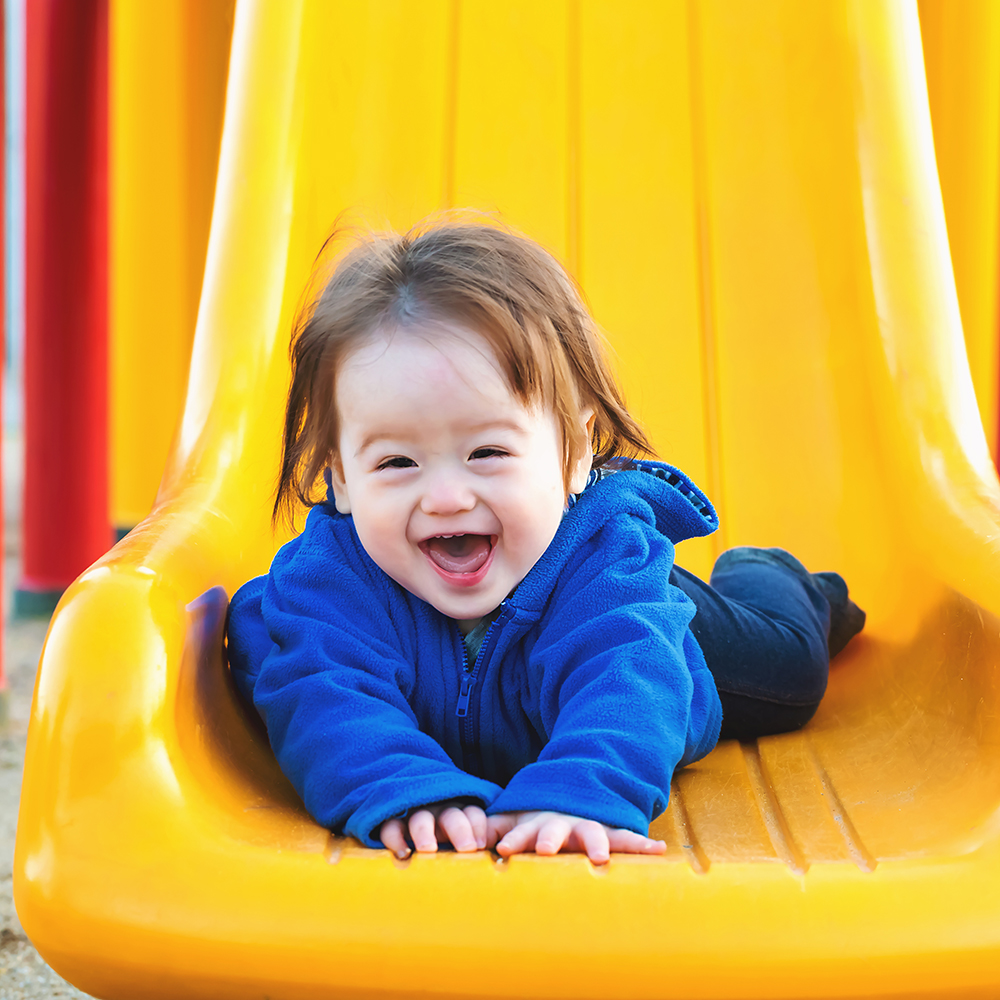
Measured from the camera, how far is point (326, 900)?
0.59 metres

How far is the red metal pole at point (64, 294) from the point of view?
2.24 m

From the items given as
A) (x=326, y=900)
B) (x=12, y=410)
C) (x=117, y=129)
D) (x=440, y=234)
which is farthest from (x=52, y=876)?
(x=12, y=410)

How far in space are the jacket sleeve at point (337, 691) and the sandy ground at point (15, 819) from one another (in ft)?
1.30

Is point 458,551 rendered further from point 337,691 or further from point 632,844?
point 632,844

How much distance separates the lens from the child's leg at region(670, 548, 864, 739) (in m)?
0.97

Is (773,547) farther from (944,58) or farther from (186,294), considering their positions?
(186,294)

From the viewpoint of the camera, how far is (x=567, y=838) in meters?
0.66

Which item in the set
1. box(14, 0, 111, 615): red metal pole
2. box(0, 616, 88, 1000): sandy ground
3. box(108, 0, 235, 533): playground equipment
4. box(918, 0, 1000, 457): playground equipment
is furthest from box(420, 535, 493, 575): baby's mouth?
box(14, 0, 111, 615): red metal pole

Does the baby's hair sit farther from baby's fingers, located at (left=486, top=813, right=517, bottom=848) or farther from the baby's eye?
baby's fingers, located at (left=486, top=813, right=517, bottom=848)

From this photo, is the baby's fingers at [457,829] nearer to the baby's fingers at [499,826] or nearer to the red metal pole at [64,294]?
the baby's fingers at [499,826]

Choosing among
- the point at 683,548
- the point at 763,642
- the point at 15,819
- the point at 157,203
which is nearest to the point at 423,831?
the point at 763,642

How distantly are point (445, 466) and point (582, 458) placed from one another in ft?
0.48

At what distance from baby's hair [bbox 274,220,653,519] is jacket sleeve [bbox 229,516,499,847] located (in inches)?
4.1

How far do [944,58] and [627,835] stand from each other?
1.39m
